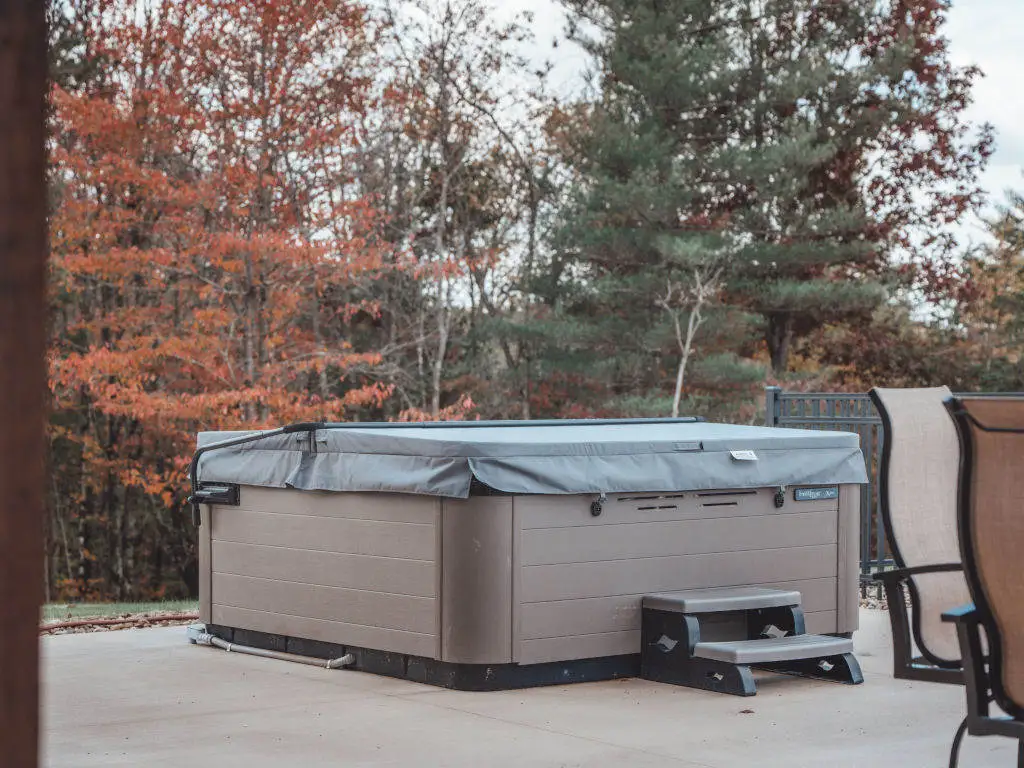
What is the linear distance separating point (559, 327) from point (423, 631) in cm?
1143

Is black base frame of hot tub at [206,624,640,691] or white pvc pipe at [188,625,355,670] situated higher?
black base frame of hot tub at [206,624,640,691]

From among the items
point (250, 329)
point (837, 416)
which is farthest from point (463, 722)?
point (250, 329)

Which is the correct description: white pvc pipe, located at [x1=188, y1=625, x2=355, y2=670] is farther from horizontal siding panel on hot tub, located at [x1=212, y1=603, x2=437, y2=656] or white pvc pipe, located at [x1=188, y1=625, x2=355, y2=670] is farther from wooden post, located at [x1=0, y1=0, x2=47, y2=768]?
wooden post, located at [x1=0, y1=0, x2=47, y2=768]

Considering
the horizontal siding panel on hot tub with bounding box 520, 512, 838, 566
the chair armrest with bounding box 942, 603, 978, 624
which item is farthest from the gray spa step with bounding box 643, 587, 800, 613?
the chair armrest with bounding box 942, 603, 978, 624

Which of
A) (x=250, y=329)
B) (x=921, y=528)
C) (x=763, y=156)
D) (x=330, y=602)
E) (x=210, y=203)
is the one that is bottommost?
(x=330, y=602)

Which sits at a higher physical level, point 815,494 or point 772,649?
point 815,494

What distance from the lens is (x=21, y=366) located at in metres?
0.98

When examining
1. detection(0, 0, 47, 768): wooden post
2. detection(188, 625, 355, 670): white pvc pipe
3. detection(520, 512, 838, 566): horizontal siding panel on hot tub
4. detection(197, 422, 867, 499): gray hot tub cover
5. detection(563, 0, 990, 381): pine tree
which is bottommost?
detection(188, 625, 355, 670): white pvc pipe

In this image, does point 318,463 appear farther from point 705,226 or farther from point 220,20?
point 705,226

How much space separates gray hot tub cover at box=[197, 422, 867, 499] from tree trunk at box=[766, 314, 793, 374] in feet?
39.1

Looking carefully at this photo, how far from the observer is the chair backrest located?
2.75 meters

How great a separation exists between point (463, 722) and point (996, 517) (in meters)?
2.73

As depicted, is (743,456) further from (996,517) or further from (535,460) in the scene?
(996,517)

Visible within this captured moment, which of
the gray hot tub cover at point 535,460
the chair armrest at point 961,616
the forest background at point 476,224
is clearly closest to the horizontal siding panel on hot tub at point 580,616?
the gray hot tub cover at point 535,460
